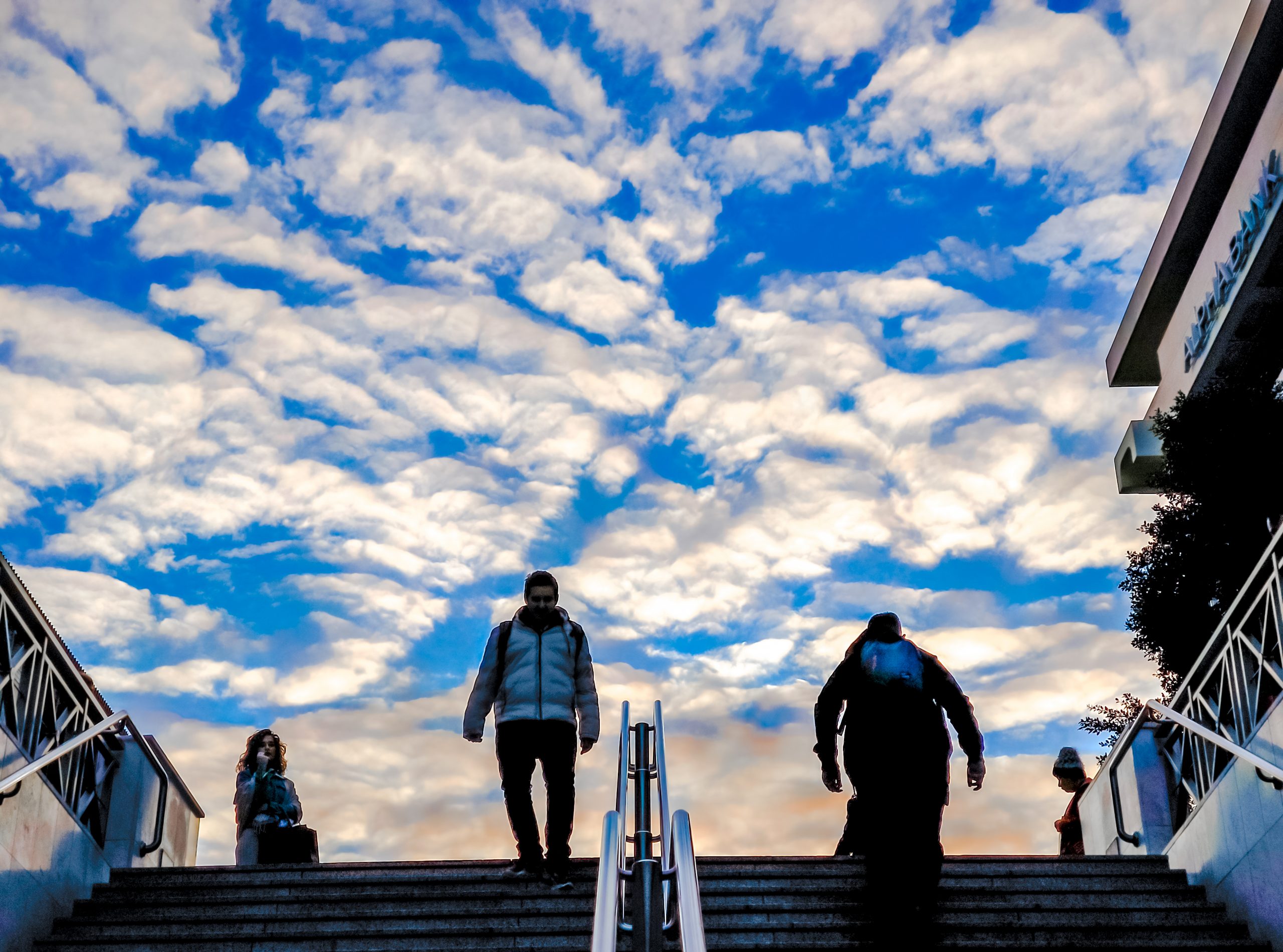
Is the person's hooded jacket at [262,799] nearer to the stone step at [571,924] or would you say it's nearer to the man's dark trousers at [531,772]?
the stone step at [571,924]

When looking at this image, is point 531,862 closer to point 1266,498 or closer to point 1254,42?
point 1266,498

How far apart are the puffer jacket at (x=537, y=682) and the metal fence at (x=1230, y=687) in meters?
3.83

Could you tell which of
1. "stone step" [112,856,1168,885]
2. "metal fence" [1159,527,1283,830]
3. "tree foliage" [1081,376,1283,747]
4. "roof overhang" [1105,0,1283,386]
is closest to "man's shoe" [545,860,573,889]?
"stone step" [112,856,1168,885]

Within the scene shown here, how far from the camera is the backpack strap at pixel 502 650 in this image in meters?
7.77

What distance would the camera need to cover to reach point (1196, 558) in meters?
13.3

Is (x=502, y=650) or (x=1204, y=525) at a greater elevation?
(x=1204, y=525)

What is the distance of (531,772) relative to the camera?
24.7ft

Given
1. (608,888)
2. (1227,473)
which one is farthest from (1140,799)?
(608,888)

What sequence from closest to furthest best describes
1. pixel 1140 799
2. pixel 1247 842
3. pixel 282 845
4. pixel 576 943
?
pixel 576 943
pixel 1247 842
pixel 1140 799
pixel 282 845

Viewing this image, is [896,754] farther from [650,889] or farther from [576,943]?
[650,889]

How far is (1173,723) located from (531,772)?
453 centimetres

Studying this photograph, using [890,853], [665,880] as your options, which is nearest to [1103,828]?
[890,853]

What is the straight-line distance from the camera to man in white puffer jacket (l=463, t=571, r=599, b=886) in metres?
7.42

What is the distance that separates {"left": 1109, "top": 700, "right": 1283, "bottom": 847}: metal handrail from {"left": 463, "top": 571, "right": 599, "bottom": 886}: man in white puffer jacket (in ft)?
11.8
